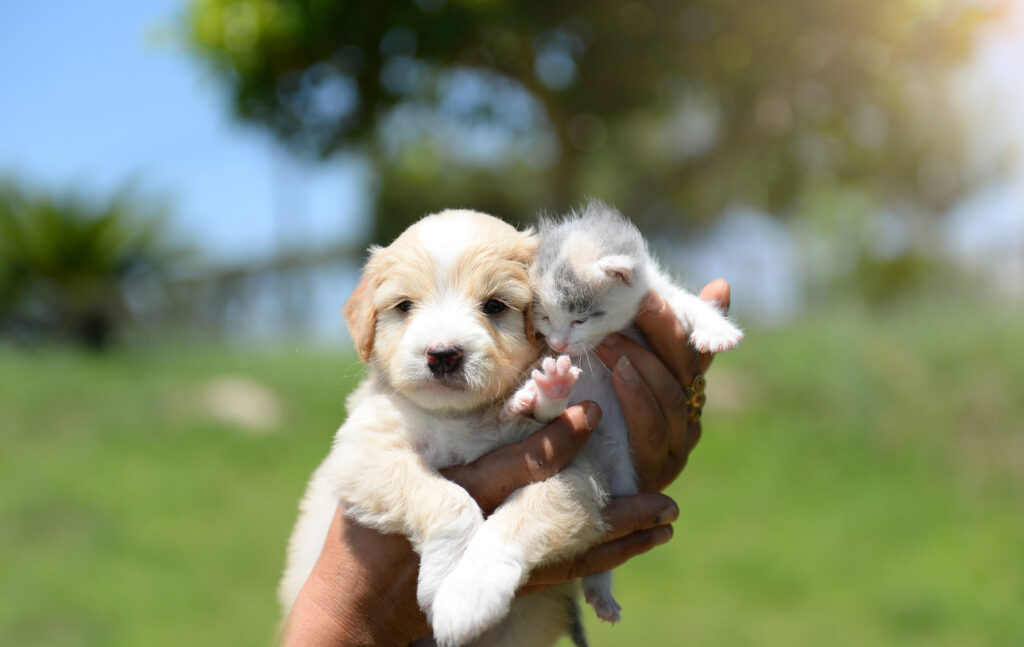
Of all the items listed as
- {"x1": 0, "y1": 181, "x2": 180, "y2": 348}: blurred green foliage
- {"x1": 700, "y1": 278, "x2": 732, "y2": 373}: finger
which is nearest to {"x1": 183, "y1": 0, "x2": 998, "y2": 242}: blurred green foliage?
{"x1": 0, "y1": 181, "x2": 180, "y2": 348}: blurred green foliage

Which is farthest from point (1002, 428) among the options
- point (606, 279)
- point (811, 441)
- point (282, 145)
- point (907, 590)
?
point (282, 145)

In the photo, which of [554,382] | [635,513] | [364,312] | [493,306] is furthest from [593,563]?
[364,312]

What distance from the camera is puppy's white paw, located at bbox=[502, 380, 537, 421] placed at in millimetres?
3410

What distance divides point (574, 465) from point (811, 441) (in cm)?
1191

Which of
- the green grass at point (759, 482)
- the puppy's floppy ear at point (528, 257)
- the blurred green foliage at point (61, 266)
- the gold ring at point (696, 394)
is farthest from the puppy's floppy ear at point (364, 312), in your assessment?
the blurred green foliage at point (61, 266)

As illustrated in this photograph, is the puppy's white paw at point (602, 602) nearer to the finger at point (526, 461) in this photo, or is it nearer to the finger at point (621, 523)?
the finger at point (621, 523)

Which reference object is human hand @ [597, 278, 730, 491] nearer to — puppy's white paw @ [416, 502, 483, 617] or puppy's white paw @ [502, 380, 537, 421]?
puppy's white paw @ [502, 380, 537, 421]

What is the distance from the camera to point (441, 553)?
3.13 m

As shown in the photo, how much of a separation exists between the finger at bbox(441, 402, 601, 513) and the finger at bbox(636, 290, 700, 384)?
557 mm

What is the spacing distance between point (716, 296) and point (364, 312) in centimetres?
170

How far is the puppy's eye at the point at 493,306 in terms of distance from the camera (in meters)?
3.48

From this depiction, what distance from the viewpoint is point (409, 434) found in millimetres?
3557

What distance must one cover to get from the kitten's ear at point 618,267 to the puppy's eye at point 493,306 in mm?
439

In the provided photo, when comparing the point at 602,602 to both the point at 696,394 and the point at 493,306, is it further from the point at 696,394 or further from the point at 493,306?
the point at 493,306
